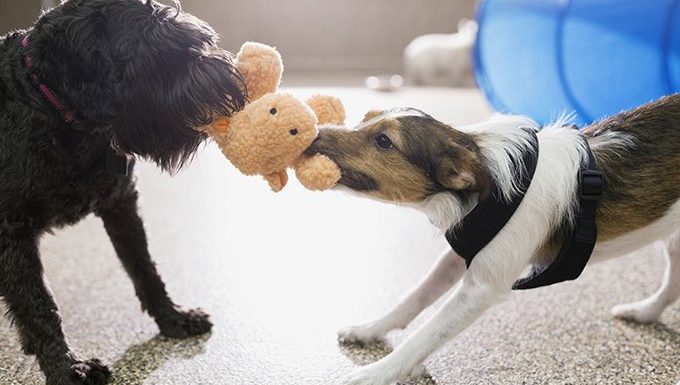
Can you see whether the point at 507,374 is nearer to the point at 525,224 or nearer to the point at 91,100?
the point at 525,224

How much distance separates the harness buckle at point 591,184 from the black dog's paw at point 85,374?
3.93 ft

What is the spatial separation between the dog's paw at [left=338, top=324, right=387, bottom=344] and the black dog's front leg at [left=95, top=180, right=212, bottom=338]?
1.28 feet

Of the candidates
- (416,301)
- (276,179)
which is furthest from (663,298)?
(276,179)

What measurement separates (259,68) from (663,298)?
134 centimetres

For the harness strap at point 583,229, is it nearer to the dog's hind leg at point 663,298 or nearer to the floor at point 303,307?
the floor at point 303,307

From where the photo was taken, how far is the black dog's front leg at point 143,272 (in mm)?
1769

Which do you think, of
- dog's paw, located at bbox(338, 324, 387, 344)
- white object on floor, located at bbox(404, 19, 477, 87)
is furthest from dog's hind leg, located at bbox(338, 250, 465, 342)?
white object on floor, located at bbox(404, 19, 477, 87)

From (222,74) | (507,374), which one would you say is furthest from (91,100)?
(507,374)

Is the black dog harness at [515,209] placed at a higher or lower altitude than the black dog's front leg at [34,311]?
lower

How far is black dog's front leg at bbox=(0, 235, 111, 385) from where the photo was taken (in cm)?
149

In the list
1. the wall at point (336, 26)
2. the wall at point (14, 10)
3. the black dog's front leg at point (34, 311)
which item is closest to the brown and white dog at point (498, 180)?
the black dog's front leg at point (34, 311)

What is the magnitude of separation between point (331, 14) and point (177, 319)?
708 cm

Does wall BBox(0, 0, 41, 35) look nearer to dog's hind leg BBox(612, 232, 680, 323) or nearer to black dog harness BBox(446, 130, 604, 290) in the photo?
black dog harness BBox(446, 130, 604, 290)

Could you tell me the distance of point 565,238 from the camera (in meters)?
1.55
